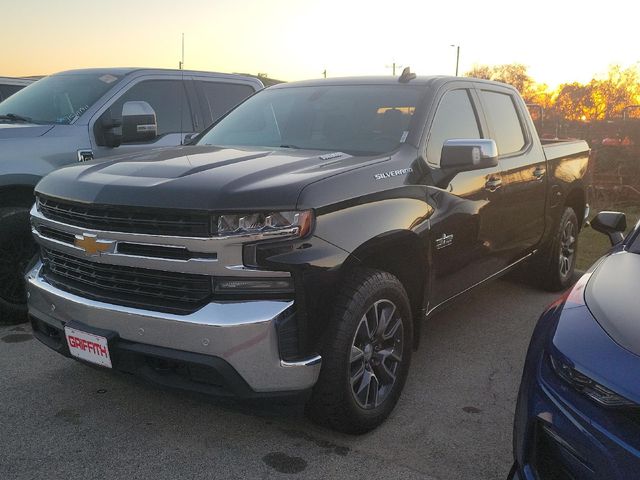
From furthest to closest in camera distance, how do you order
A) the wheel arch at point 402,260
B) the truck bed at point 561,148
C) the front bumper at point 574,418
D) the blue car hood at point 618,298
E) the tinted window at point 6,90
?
1. the tinted window at point 6,90
2. the truck bed at point 561,148
3. the wheel arch at point 402,260
4. the blue car hood at point 618,298
5. the front bumper at point 574,418

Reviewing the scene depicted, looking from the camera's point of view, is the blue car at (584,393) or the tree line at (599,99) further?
the tree line at (599,99)

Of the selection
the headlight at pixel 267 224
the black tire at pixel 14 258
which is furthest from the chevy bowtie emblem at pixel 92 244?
the black tire at pixel 14 258

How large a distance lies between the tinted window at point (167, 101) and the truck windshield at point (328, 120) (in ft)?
3.95

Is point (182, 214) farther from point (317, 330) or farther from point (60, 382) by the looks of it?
point (60, 382)

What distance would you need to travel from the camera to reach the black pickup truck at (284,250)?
8.15ft

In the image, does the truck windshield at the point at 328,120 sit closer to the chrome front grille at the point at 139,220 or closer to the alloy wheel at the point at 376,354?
the alloy wheel at the point at 376,354

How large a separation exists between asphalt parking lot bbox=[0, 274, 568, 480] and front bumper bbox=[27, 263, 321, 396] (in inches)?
6.4

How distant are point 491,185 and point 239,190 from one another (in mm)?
2056

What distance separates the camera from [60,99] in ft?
16.4

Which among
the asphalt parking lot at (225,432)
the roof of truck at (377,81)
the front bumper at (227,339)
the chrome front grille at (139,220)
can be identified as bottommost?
the asphalt parking lot at (225,432)

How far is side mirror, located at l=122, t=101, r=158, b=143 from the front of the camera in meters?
4.26

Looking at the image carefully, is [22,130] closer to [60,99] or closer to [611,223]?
[60,99]

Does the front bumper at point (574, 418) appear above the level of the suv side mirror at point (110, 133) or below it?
below

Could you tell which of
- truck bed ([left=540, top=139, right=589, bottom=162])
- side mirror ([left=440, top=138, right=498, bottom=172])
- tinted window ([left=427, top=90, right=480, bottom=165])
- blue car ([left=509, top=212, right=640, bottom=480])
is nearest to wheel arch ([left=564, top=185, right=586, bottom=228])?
truck bed ([left=540, top=139, right=589, bottom=162])
